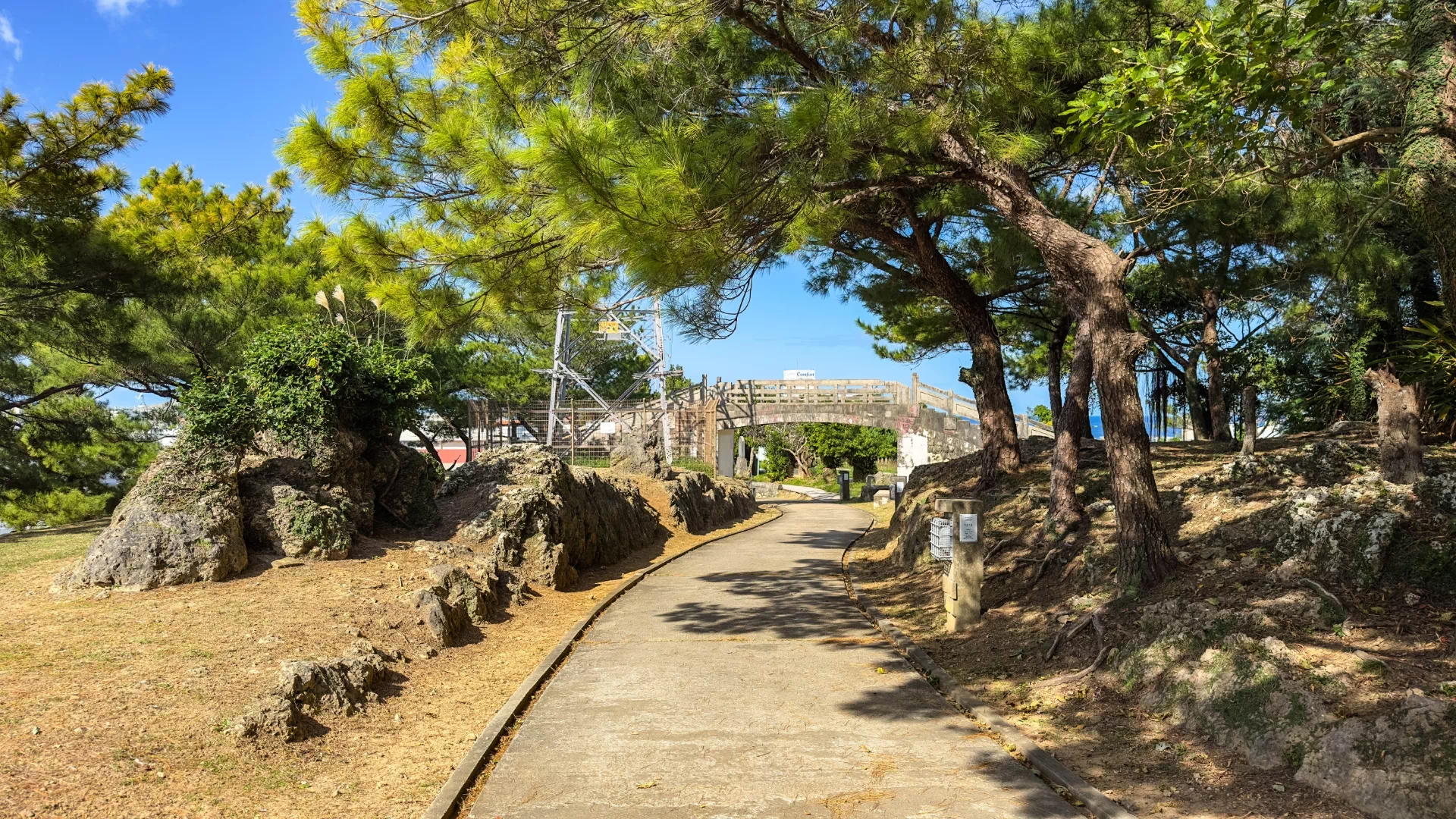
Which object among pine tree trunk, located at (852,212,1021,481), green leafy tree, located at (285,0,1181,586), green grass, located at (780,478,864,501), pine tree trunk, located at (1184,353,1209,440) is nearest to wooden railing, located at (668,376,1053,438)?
green grass, located at (780,478,864,501)

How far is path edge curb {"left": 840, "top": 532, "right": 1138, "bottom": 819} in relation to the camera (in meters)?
4.61

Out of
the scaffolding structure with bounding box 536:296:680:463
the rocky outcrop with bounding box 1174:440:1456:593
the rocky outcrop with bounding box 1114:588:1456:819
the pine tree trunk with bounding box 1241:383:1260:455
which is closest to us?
the rocky outcrop with bounding box 1114:588:1456:819

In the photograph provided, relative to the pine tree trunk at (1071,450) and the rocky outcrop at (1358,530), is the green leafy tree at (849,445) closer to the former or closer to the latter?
the pine tree trunk at (1071,450)

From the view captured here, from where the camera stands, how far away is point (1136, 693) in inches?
236

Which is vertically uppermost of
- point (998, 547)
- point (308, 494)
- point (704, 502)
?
point (308, 494)

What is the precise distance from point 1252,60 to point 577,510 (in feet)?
30.6

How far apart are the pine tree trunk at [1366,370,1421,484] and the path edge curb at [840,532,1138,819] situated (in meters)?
3.94

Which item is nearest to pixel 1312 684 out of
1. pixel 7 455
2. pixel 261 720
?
pixel 261 720

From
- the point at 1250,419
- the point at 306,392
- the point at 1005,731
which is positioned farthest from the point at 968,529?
the point at 306,392

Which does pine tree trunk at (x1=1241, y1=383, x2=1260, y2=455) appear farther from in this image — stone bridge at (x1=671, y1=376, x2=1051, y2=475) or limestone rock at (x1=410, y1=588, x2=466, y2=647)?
stone bridge at (x1=671, y1=376, x2=1051, y2=475)

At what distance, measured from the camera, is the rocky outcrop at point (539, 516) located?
1077cm

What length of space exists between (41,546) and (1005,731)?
11726mm

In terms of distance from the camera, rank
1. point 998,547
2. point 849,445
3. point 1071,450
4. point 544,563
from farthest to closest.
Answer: point 849,445, point 544,563, point 998,547, point 1071,450

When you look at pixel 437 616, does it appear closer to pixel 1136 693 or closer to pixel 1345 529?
pixel 1136 693
